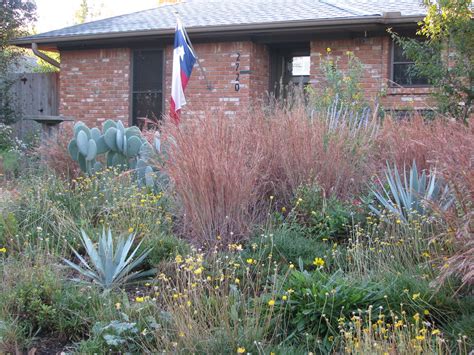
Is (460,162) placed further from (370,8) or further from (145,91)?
(145,91)

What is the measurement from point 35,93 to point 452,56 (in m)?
11.7

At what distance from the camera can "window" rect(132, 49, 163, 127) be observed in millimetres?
14898

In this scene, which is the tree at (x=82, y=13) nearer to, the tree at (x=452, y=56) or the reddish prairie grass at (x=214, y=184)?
the tree at (x=452, y=56)

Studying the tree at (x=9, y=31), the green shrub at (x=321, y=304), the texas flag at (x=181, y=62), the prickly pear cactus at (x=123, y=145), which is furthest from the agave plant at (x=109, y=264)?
the tree at (x=9, y=31)

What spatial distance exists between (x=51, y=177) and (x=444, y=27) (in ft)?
16.7

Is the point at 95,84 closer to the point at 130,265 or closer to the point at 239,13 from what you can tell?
the point at 239,13

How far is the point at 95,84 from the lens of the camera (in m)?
15.4

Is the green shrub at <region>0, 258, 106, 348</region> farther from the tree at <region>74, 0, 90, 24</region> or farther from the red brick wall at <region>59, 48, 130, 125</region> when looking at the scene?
the tree at <region>74, 0, 90, 24</region>

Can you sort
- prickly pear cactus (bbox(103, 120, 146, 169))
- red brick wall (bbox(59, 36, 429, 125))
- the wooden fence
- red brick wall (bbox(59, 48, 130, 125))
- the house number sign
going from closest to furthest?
prickly pear cactus (bbox(103, 120, 146, 169)) < red brick wall (bbox(59, 36, 429, 125)) < the house number sign < red brick wall (bbox(59, 48, 130, 125)) < the wooden fence

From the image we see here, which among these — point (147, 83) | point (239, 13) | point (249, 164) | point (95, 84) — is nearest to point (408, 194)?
point (249, 164)

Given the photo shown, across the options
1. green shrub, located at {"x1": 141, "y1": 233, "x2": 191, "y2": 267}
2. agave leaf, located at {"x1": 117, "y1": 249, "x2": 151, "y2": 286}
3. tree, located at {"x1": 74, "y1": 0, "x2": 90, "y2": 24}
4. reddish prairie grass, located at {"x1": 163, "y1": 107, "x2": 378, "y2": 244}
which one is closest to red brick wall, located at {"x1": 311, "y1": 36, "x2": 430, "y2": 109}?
reddish prairie grass, located at {"x1": 163, "y1": 107, "x2": 378, "y2": 244}

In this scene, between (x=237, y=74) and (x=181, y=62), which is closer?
(x=181, y=62)

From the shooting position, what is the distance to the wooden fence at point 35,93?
55.6 feet

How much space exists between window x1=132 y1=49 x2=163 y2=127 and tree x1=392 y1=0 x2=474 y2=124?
24.5 feet
